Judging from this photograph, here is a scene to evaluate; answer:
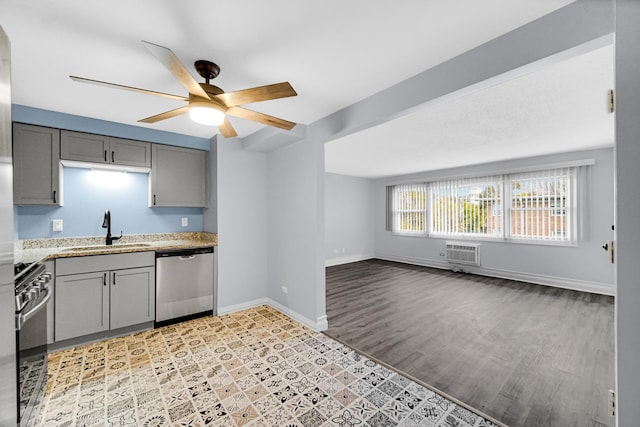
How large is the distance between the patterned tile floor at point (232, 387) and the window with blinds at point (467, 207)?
188 inches

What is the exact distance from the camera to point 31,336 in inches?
94.2

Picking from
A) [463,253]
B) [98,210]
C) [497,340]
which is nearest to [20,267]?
[98,210]

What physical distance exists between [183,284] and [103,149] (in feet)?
5.86

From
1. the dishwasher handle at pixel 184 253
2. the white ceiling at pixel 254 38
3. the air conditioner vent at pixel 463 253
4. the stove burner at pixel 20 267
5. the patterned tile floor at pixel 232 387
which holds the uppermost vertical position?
the white ceiling at pixel 254 38

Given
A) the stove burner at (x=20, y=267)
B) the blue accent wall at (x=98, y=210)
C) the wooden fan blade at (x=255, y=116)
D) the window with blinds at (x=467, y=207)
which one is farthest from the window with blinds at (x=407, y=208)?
the stove burner at (x=20, y=267)

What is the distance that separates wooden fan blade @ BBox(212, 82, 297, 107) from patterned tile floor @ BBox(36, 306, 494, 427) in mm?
2065

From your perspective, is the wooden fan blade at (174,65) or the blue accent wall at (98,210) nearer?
the wooden fan blade at (174,65)

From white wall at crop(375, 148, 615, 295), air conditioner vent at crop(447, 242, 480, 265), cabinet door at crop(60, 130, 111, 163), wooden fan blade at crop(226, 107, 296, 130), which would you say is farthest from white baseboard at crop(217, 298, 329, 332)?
white wall at crop(375, 148, 615, 295)

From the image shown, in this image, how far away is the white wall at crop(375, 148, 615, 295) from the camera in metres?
4.45

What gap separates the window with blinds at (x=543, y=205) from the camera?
15.8 ft

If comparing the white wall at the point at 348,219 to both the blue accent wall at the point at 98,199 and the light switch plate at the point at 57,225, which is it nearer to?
the blue accent wall at the point at 98,199

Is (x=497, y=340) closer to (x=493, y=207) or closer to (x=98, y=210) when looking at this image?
(x=493, y=207)

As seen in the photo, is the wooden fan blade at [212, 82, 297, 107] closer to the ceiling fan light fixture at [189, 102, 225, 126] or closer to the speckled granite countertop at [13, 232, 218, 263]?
the ceiling fan light fixture at [189, 102, 225, 126]

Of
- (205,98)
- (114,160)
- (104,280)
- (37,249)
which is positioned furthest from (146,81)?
(37,249)
